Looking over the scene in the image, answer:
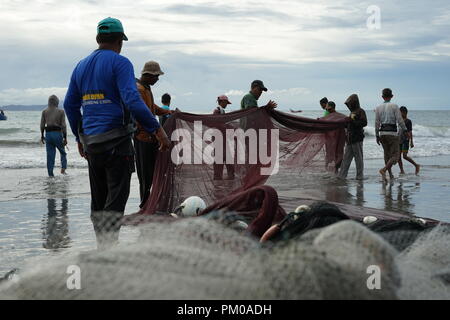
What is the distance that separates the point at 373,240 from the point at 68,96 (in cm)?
355

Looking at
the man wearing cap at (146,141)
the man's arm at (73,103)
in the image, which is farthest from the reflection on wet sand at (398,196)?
the man's arm at (73,103)

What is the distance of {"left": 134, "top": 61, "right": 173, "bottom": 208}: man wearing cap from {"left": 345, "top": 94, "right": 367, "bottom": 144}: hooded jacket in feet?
16.5

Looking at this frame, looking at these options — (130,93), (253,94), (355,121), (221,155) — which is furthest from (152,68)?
(355,121)

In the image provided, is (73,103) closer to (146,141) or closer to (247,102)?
(146,141)

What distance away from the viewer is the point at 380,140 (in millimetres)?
12469

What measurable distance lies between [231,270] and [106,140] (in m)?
2.80

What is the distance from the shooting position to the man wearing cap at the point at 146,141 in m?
7.35

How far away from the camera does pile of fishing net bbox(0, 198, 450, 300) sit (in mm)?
2301

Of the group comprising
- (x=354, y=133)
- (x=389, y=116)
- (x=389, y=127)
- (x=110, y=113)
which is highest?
(x=110, y=113)

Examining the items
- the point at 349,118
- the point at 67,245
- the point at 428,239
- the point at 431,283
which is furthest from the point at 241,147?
the point at 431,283

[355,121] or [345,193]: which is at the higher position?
[355,121]

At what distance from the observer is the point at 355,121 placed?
11484 millimetres
